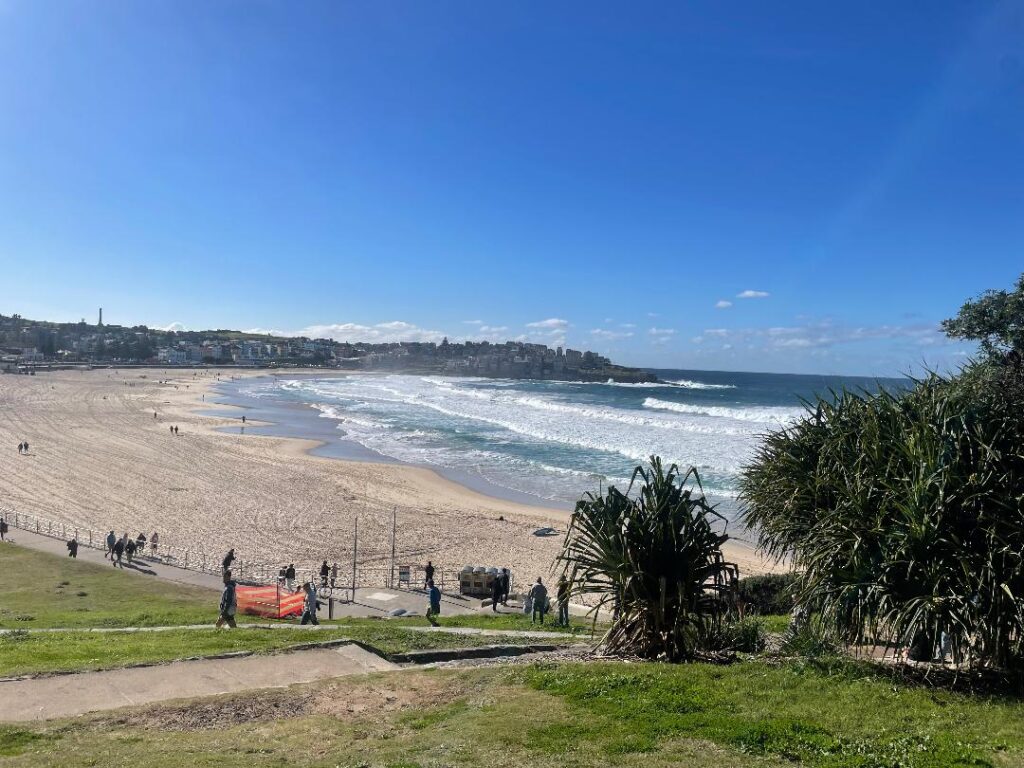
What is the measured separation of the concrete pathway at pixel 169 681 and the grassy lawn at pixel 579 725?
0.58 metres

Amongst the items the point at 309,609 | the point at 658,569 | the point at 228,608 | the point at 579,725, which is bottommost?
the point at 309,609

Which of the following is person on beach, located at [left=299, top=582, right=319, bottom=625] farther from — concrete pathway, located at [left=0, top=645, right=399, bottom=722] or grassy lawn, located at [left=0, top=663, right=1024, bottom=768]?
grassy lawn, located at [left=0, top=663, right=1024, bottom=768]

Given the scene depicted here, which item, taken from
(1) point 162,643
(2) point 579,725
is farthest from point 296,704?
(1) point 162,643

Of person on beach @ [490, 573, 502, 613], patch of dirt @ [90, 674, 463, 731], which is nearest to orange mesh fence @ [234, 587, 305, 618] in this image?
person on beach @ [490, 573, 502, 613]

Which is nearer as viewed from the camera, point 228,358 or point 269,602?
point 269,602

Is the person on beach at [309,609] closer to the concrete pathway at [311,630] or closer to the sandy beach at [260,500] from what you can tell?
the concrete pathway at [311,630]

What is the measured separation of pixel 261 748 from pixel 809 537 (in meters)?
6.35

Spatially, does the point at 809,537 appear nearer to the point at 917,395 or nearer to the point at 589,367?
the point at 917,395

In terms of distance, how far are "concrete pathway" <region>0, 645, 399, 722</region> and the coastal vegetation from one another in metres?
5.22

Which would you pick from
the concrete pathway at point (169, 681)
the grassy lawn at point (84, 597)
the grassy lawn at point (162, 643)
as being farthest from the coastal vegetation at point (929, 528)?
the grassy lawn at point (84, 597)

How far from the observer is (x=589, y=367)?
589 feet

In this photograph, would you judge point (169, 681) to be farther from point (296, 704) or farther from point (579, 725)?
point (579, 725)

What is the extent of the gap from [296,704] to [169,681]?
5.71 ft

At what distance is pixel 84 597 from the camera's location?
14.4m
